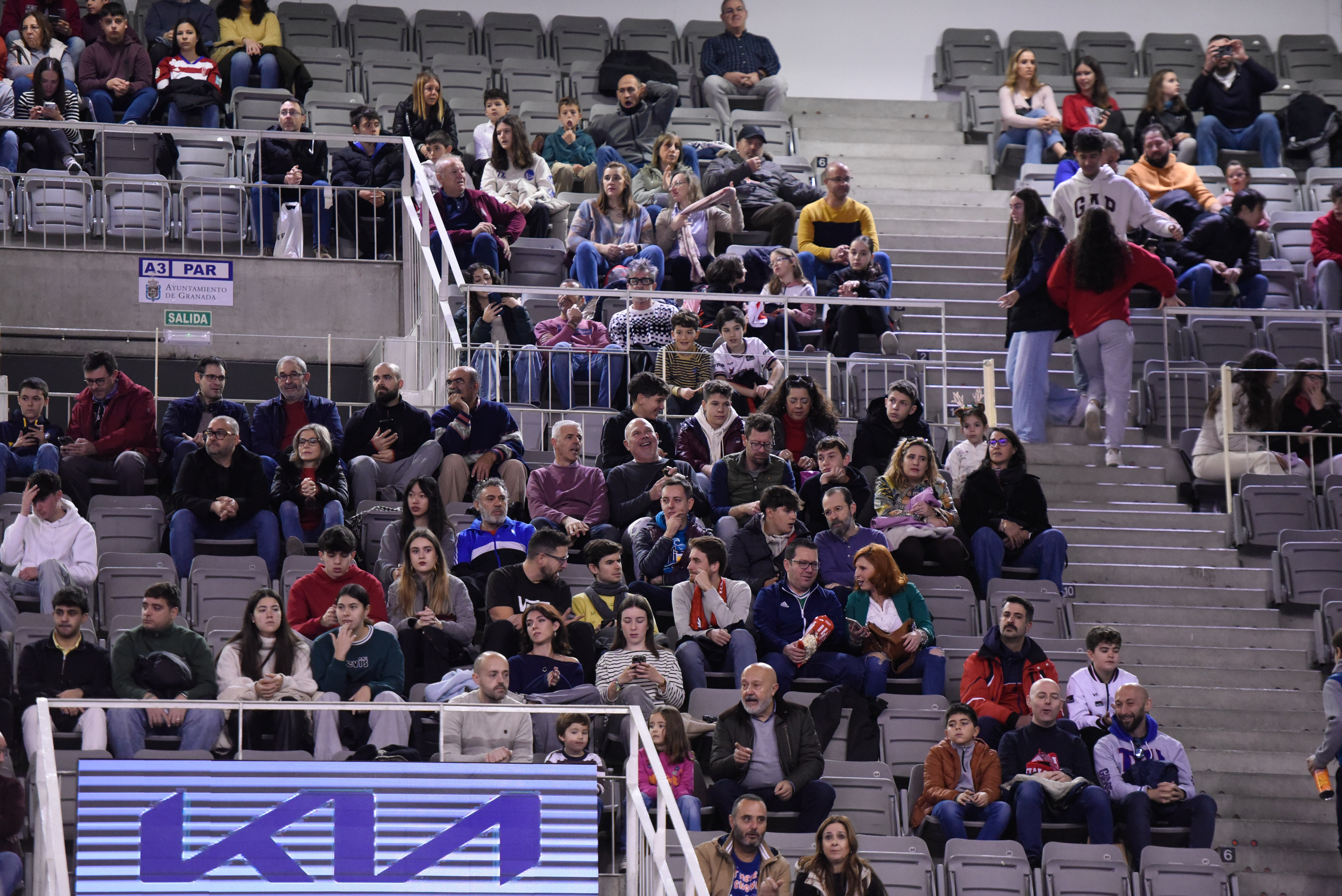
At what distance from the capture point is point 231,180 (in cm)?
1302

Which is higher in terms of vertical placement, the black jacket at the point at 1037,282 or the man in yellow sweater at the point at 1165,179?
the man in yellow sweater at the point at 1165,179

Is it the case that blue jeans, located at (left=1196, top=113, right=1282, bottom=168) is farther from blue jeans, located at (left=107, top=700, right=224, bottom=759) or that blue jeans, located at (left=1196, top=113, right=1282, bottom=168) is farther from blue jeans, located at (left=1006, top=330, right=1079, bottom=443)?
blue jeans, located at (left=107, top=700, right=224, bottom=759)

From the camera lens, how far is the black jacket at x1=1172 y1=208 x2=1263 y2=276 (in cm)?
1344

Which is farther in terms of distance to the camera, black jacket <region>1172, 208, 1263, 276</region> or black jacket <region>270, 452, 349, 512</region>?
black jacket <region>1172, 208, 1263, 276</region>

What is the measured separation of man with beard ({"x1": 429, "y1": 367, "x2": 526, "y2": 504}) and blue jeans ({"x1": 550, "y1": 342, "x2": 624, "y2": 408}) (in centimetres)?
120

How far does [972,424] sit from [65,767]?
554 cm

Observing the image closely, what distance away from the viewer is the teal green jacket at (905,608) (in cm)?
950

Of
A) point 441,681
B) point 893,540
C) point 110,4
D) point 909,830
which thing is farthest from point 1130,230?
point 110,4

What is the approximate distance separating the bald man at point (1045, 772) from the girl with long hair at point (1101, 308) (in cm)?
311

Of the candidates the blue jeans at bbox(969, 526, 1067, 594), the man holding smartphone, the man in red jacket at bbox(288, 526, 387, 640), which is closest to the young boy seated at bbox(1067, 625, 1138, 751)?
the blue jeans at bbox(969, 526, 1067, 594)

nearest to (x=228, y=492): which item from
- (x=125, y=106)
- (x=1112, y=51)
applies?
(x=125, y=106)

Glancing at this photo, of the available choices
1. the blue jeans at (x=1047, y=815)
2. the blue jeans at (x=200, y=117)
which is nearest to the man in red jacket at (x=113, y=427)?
the blue jeans at (x=200, y=117)

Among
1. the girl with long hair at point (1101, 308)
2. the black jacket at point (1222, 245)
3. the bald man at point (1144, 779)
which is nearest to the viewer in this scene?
the bald man at point (1144, 779)

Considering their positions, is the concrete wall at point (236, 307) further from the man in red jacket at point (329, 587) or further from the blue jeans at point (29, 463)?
the man in red jacket at point (329, 587)
